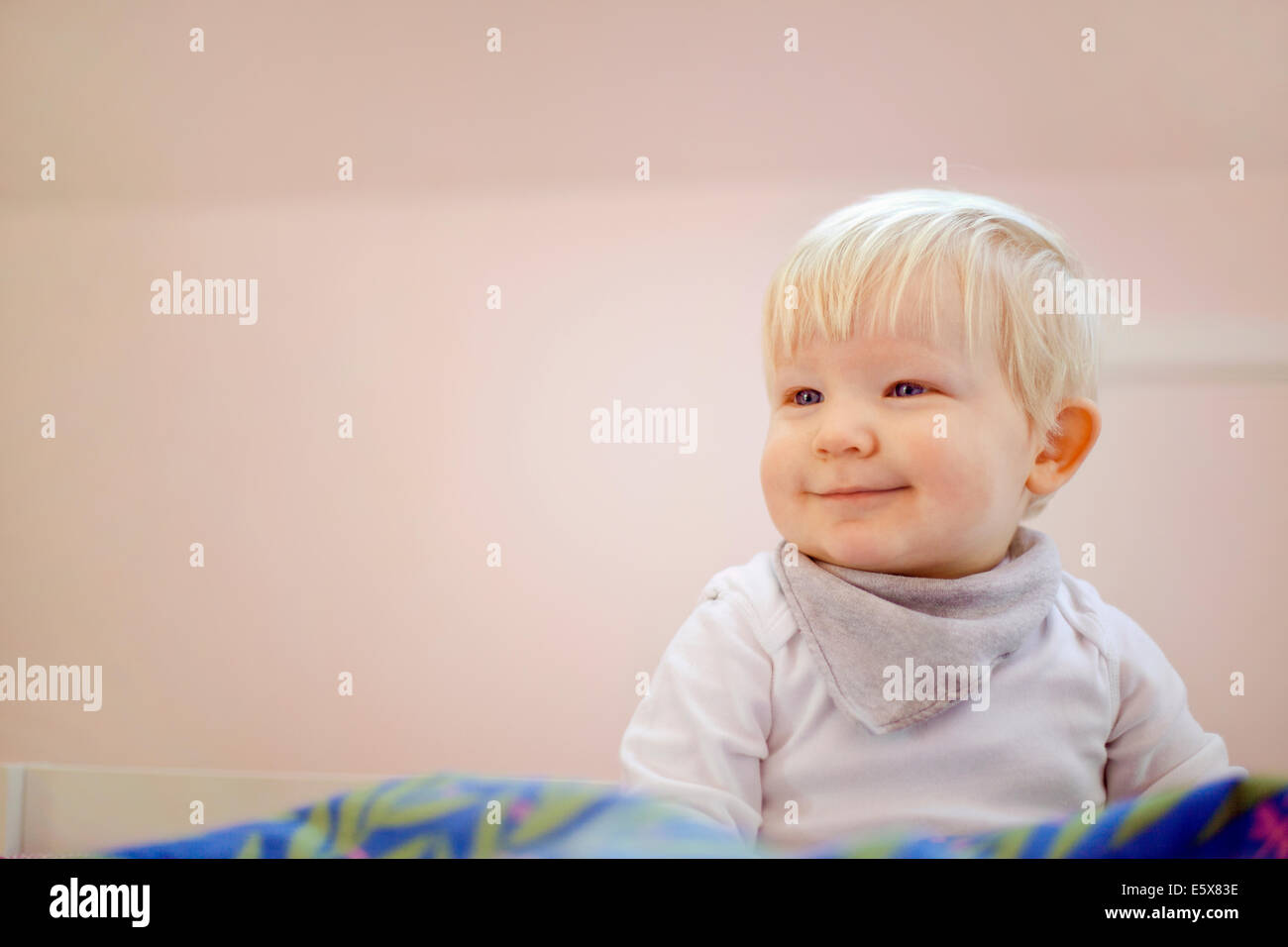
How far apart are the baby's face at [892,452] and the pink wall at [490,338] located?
0.55 meters

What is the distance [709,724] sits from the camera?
2.07 ft

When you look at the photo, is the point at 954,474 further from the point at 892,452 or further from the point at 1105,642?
the point at 1105,642

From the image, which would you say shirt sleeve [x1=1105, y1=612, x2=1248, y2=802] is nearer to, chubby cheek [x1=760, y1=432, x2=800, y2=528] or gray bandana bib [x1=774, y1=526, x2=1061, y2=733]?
gray bandana bib [x1=774, y1=526, x2=1061, y2=733]

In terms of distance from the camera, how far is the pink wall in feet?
3.87

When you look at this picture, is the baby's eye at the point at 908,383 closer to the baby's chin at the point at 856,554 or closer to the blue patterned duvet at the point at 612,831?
the baby's chin at the point at 856,554

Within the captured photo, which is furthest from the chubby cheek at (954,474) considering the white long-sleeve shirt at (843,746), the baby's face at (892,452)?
the white long-sleeve shirt at (843,746)

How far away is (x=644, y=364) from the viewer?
1.24m

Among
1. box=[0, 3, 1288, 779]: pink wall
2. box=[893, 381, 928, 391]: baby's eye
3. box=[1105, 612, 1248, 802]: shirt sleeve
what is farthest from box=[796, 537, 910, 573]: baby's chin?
box=[0, 3, 1288, 779]: pink wall

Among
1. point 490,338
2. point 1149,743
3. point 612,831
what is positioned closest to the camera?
point 612,831

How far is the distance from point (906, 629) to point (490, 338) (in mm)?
782

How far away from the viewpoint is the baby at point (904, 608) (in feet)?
2.09

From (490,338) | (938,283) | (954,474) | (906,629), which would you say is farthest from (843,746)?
(490,338)

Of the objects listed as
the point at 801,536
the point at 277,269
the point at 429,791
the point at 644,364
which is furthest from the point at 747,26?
the point at 429,791
